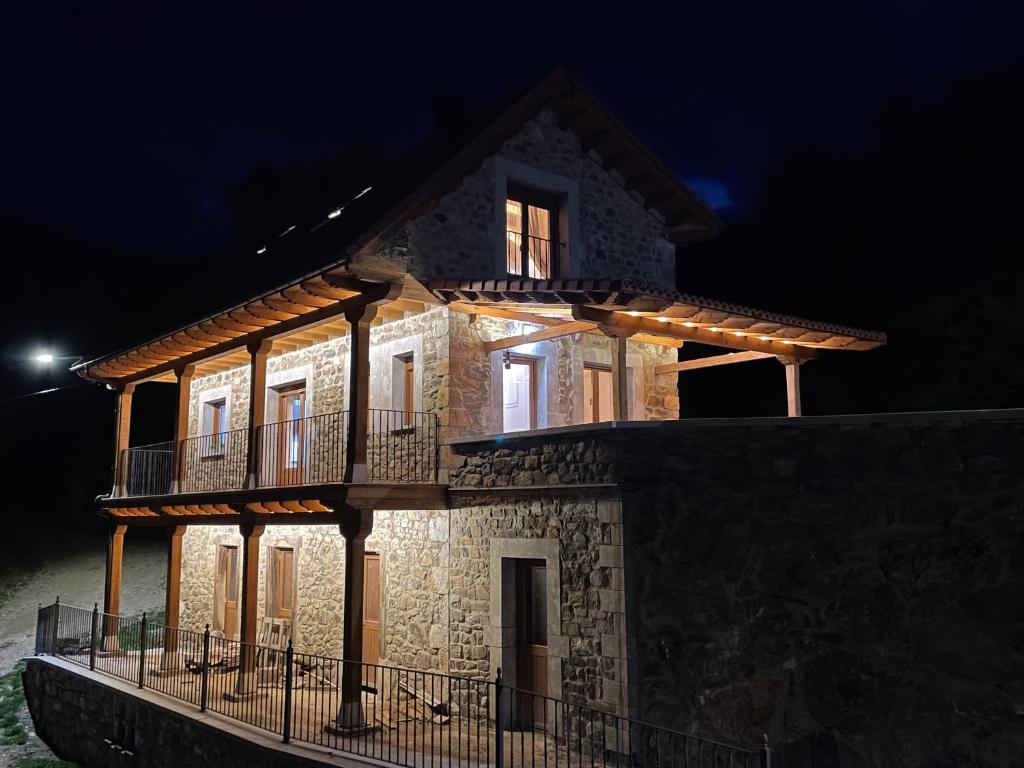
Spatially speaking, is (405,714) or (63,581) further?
(63,581)

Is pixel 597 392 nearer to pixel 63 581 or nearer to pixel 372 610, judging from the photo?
pixel 372 610

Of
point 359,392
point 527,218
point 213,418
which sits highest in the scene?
point 527,218

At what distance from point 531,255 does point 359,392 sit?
4.15 m

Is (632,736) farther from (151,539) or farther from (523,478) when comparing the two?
(151,539)

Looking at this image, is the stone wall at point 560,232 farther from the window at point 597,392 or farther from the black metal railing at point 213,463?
the black metal railing at point 213,463

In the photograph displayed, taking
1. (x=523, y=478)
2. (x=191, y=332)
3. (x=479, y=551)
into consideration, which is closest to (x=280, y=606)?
(x=191, y=332)

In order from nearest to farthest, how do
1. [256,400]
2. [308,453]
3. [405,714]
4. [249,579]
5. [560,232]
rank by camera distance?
[405,714] < [249,579] < [256,400] < [560,232] < [308,453]

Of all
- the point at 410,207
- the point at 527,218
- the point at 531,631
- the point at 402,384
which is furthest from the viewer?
the point at 527,218

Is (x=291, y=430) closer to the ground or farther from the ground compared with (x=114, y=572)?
farther from the ground

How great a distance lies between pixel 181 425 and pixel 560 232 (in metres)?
8.25

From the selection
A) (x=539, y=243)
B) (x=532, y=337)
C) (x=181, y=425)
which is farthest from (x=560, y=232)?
→ (x=181, y=425)

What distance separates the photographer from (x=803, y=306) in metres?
27.0

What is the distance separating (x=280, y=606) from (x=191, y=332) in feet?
17.6

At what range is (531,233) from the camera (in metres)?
14.4
